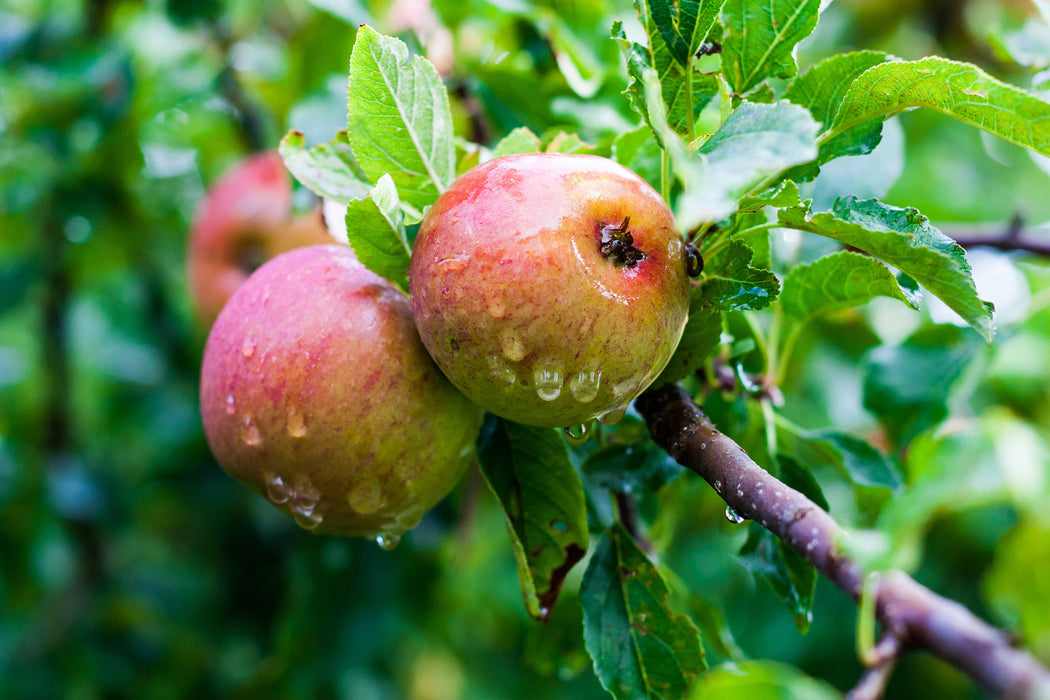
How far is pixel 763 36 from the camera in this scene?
809 millimetres

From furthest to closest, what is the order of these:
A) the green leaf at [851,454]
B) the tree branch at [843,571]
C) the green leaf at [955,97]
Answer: the green leaf at [851,454]
the green leaf at [955,97]
the tree branch at [843,571]

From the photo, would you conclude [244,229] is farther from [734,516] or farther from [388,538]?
[734,516]

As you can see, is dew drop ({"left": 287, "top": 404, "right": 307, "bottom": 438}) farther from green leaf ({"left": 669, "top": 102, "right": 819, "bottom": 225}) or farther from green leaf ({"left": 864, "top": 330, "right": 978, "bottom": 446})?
green leaf ({"left": 864, "top": 330, "right": 978, "bottom": 446})

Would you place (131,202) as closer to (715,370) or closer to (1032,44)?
(715,370)

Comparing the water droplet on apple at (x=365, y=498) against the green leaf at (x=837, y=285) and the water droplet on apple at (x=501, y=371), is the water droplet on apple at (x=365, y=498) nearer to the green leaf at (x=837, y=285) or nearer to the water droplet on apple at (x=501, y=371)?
the water droplet on apple at (x=501, y=371)

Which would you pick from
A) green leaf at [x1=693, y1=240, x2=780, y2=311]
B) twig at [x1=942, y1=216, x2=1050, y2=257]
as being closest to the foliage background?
→ twig at [x1=942, y1=216, x2=1050, y2=257]

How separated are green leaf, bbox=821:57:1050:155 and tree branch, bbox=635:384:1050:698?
330mm

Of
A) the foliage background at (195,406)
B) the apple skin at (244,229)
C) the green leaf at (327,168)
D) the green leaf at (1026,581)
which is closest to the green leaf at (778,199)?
the green leaf at (1026,581)

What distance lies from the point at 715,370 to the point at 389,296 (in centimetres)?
40

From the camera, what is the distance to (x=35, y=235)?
7.09 ft

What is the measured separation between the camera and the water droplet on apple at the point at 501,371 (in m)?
0.73

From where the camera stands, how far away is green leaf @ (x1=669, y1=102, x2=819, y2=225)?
0.53 metres

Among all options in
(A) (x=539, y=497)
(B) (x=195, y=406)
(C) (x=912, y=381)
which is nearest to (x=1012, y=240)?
(C) (x=912, y=381)

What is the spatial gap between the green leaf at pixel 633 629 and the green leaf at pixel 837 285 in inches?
13.5
